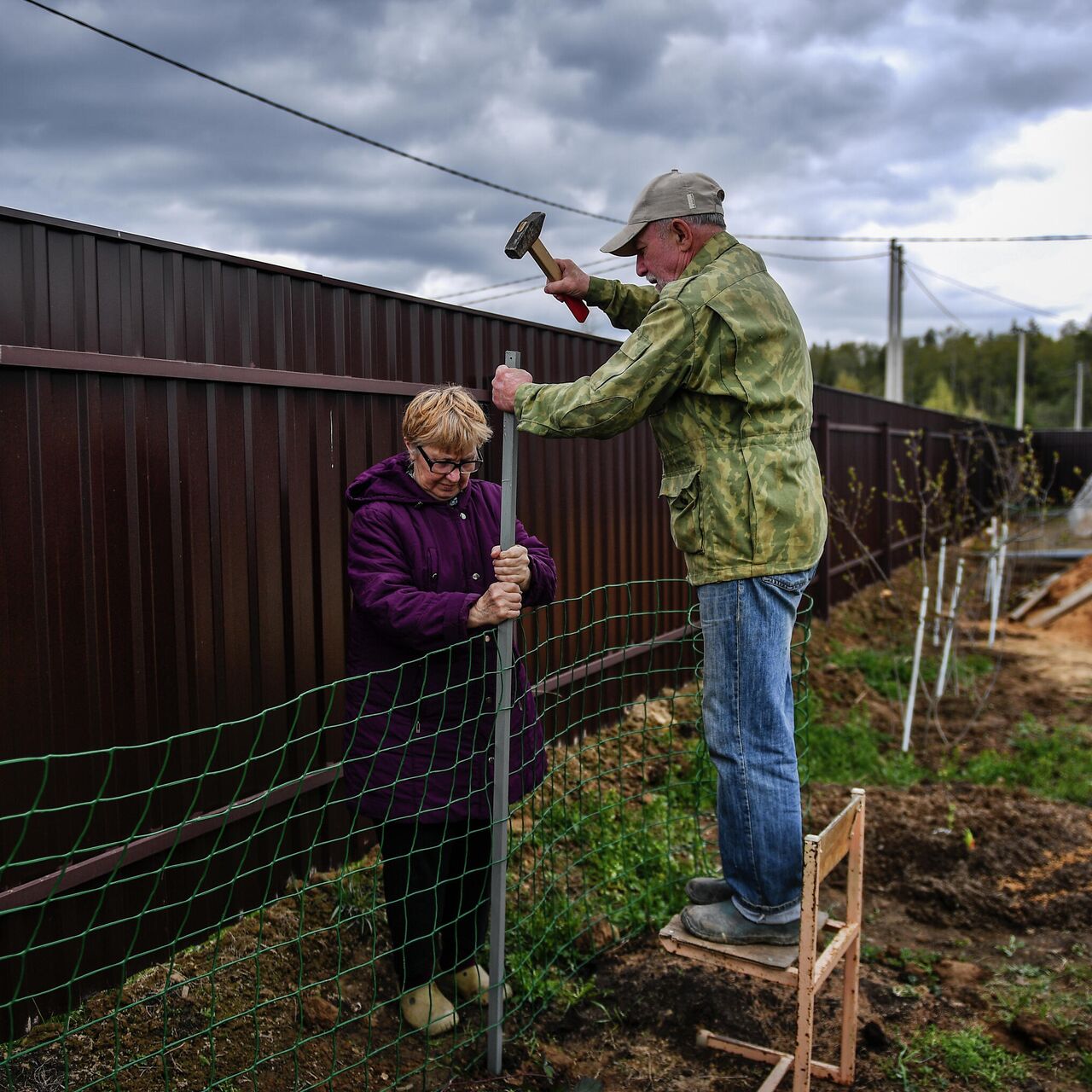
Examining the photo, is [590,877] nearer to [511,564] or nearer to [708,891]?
[708,891]

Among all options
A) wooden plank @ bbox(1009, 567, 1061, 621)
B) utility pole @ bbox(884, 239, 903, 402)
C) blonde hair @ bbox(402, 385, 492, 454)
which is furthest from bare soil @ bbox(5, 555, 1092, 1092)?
utility pole @ bbox(884, 239, 903, 402)

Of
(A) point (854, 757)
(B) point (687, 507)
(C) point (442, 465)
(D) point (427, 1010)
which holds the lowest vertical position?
(A) point (854, 757)

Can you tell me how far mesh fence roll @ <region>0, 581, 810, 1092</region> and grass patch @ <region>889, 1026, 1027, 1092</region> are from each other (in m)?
1.02

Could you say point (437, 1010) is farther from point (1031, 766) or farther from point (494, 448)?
point (1031, 766)

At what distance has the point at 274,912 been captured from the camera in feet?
11.2

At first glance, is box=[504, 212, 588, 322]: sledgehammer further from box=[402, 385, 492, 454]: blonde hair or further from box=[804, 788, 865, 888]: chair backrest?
box=[804, 788, 865, 888]: chair backrest

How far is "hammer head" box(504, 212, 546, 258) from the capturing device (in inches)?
103

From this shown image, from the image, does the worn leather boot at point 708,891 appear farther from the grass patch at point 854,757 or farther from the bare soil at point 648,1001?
the grass patch at point 854,757

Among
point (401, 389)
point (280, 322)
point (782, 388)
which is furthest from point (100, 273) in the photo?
point (782, 388)

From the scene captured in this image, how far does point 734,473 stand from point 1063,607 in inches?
410

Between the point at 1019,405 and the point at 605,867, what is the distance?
151 feet

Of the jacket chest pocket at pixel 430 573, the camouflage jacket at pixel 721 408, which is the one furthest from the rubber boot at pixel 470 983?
the camouflage jacket at pixel 721 408

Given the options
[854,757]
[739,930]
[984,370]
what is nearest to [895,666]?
[854,757]

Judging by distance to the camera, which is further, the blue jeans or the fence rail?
the blue jeans
